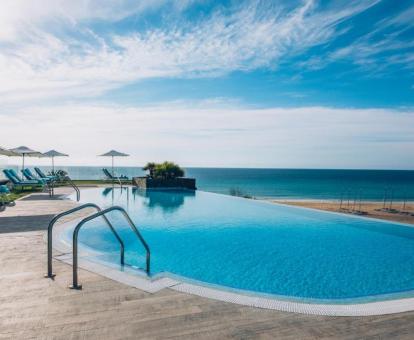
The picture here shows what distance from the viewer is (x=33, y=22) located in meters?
9.86

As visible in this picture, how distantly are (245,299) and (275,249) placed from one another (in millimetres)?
4276

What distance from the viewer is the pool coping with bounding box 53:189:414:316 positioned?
3.69m

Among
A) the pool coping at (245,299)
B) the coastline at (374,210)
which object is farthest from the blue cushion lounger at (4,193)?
the coastline at (374,210)

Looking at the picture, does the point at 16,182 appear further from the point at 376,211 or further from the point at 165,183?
the point at 376,211

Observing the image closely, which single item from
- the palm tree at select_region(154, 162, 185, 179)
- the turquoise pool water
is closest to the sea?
the palm tree at select_region(154, 162, 185, 179)

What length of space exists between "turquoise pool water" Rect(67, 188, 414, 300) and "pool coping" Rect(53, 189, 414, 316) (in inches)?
45.5

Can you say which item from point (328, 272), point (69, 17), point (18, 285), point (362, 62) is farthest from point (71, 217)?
point (362, 62)

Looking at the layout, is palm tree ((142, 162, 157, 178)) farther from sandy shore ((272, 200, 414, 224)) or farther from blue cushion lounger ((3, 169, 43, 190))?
sandy shore ((272, 200, 414, 224))

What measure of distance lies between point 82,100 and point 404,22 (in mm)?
Answer: 14189

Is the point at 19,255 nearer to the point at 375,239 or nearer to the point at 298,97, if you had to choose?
the point at 375,239

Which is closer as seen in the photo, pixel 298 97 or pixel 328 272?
pixel 328 272

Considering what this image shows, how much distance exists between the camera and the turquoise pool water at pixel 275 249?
5.87m

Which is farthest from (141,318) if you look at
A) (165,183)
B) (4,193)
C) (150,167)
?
(150,167)

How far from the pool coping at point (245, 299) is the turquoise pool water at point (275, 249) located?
116 cm
